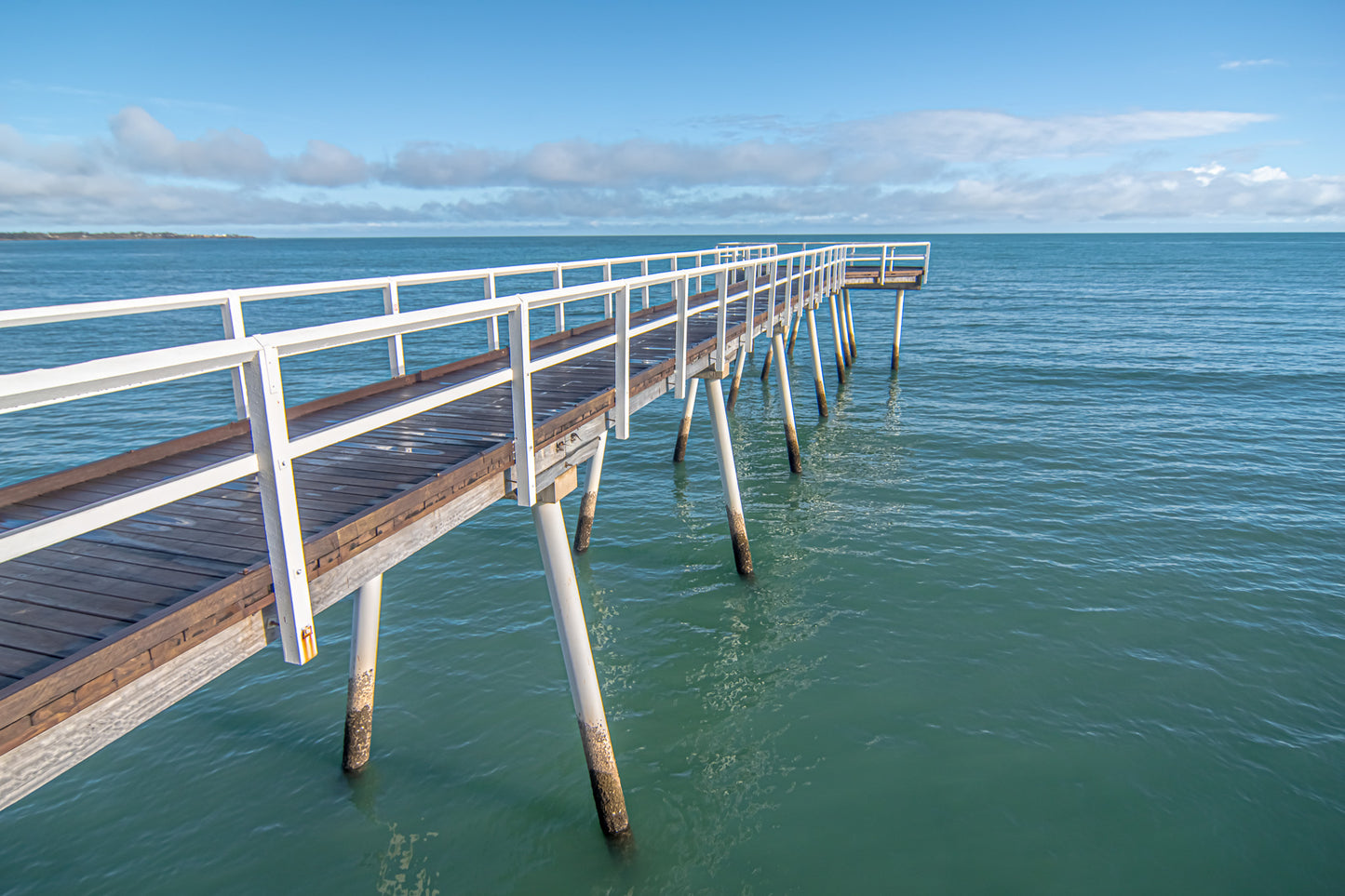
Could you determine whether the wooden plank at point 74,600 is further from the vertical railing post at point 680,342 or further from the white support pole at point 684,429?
the white support pole at point 684,429

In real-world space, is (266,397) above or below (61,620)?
above

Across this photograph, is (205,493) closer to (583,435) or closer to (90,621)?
(90,621)

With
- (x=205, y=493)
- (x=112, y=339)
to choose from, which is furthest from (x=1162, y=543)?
(x=112, y=339)

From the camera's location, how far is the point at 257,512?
394cm

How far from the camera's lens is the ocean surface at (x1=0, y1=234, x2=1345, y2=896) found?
5.51 metres

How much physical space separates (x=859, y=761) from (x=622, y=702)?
2.23 meters

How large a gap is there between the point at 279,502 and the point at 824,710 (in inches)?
224

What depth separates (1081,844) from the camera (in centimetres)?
561

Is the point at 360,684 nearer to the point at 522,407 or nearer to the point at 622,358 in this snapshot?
the point at 522,407

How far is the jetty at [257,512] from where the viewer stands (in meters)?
2.46

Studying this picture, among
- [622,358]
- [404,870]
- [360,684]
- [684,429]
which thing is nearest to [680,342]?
[622,358]

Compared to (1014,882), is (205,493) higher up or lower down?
higher up

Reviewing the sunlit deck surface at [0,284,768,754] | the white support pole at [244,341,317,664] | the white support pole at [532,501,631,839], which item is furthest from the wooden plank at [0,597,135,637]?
the white support pole at [532,501,631,839]

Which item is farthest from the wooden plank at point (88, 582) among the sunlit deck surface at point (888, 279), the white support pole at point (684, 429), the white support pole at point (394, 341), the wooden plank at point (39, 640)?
the sunlit deck surface at point (888, 279)
